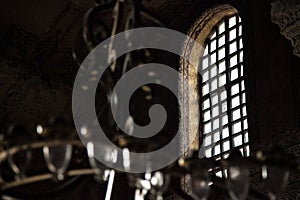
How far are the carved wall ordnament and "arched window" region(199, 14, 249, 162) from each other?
1.22m

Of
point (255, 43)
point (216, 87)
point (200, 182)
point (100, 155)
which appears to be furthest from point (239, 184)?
point (216, 87)

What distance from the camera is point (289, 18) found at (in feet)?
20.8

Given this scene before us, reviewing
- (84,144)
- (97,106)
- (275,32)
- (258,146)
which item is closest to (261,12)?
(275,32)

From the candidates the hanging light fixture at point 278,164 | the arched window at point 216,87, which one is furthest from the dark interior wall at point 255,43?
the hanging light fixture at point 278,164

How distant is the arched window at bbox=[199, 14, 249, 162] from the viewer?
7422mm

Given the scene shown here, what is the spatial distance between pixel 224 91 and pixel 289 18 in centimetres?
168

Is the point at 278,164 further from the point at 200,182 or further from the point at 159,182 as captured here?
the point at 159,182

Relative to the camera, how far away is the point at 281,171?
3334mm

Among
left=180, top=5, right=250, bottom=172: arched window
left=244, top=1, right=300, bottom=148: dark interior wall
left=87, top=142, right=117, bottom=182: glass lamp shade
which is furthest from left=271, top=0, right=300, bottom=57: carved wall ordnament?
left=87, top=142, right=117, bottom=182: glass lamp shade

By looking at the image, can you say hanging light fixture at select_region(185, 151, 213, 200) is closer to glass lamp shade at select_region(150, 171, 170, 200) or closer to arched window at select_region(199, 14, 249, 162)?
glass lamp shade at select_region(150, 171, 170, 200)

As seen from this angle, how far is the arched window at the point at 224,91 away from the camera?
742 centimetres

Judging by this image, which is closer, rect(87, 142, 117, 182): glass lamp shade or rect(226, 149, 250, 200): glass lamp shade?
rect(226, 149, 250, 200): glass lamp shade

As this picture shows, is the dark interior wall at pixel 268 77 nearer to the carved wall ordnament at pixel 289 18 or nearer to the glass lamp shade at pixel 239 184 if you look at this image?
the carved wall ordnament at pixel 289 18

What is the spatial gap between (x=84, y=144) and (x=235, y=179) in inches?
32.7
